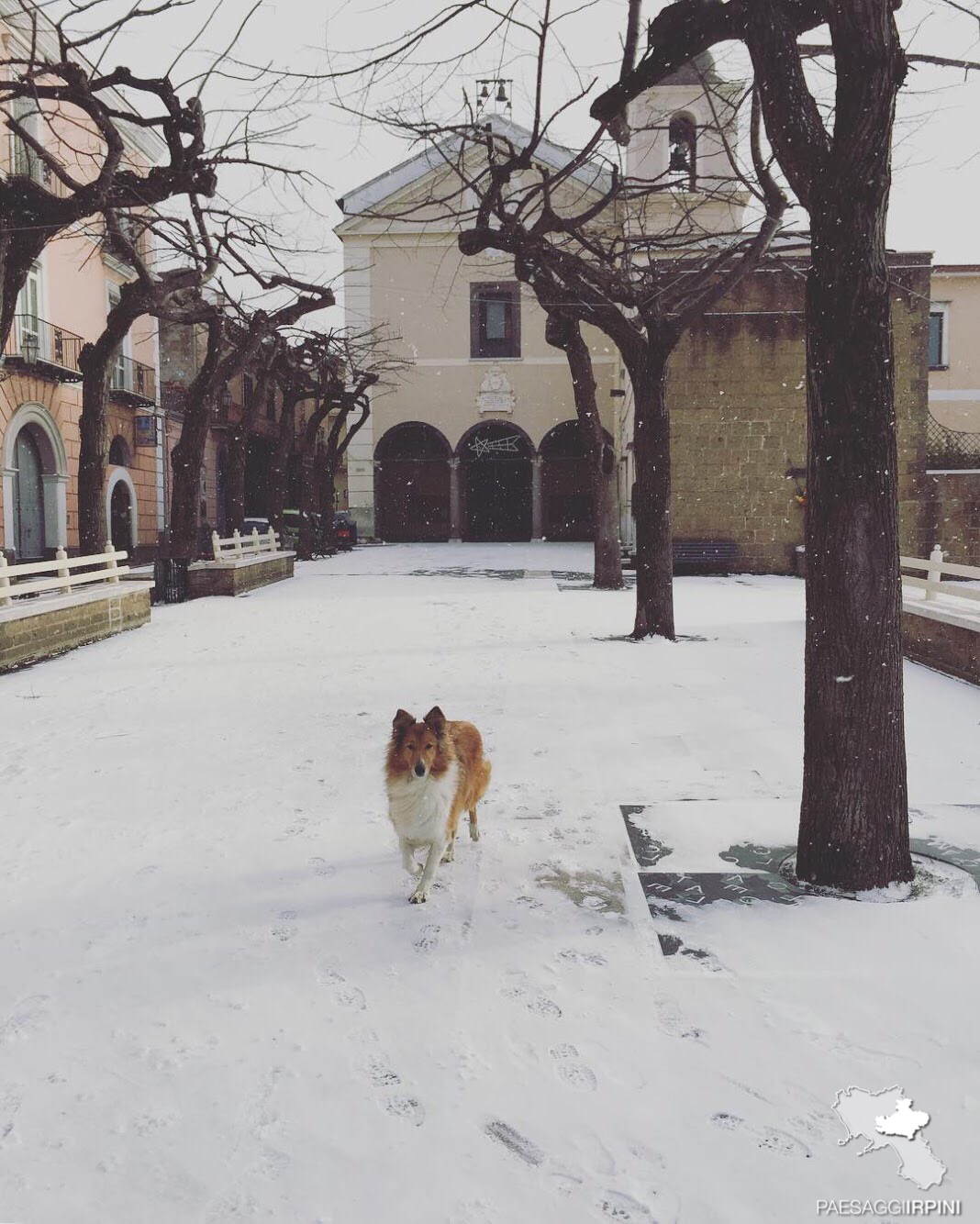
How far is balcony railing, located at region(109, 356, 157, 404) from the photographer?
27031 millimetres

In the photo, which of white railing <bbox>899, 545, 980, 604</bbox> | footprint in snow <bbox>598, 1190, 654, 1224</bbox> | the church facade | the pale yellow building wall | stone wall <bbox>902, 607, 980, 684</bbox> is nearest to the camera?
footprint in snow <bbox>598, 1190, 654, 1224</bbox>

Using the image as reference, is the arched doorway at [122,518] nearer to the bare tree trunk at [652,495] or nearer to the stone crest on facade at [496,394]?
the stone crest on facade at [496,394]

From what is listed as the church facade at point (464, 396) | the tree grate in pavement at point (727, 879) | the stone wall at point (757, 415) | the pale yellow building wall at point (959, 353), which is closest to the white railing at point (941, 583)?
the tree grate in pavement at point (727, 879)

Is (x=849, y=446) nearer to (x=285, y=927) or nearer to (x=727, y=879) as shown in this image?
(x=727, y=879)

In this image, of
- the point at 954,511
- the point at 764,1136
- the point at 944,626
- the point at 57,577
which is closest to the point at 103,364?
the point at 57,577

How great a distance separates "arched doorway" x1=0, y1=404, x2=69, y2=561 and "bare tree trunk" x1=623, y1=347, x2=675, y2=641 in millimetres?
16471

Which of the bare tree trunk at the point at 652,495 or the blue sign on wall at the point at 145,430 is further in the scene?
the blue sign on wall at the point at 145,430

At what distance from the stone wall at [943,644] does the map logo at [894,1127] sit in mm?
7259

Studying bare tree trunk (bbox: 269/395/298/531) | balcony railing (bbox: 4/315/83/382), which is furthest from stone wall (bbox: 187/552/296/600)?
balcony railing (bbox: 4/315/83/382)

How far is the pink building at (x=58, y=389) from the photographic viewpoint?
69.9 ft

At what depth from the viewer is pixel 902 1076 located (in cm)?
274

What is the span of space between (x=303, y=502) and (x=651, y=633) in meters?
21.4

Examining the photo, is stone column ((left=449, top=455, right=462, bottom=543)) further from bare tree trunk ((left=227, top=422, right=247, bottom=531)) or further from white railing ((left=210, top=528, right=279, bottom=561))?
white railing ((left=210, top=528, right=279, bottom=561))

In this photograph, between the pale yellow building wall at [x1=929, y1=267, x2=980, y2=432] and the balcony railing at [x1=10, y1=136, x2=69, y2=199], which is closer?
the balcony railing at [x1=10, y1=136, x2=69, y2=199]
